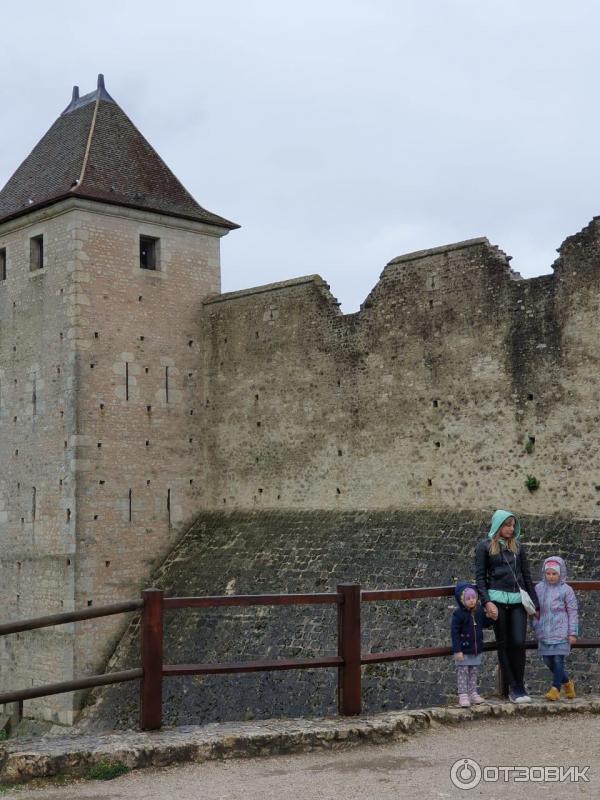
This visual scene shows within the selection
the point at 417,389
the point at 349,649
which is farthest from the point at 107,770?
the point at 417,389

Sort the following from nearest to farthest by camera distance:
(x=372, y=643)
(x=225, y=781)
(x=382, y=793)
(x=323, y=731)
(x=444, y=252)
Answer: (x=382, y=793) < (x=225, y=781) < (x=323, y=731) < (x=372, y=643) < (x=444, y=252)

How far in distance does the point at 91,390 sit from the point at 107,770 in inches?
495

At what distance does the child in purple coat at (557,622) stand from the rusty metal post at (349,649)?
1553 millimetres

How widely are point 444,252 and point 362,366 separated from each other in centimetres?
223

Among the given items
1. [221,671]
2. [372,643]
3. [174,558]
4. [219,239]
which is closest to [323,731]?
[221,671]

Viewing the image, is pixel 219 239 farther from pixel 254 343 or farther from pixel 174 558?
pixel 174 558

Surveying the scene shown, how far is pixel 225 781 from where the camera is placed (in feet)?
20.2

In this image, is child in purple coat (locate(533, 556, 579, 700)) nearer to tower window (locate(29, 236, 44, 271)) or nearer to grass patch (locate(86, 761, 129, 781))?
grass patch (locate(86, 761, 129, 781))

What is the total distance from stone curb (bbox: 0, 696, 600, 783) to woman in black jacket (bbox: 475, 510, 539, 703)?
449 mm

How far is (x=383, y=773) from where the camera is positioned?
20.4 ft

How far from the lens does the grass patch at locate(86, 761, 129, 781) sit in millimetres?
6301

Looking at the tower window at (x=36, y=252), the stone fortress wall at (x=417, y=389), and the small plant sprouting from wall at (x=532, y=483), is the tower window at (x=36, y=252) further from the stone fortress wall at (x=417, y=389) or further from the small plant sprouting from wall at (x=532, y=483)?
the small plant sprouting from wall at (x=532, y=483)

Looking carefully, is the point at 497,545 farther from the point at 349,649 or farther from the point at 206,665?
the point at 206,665

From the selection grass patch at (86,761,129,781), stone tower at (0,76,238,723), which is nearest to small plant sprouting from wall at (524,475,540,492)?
stone tower at (0,76,238,723)
